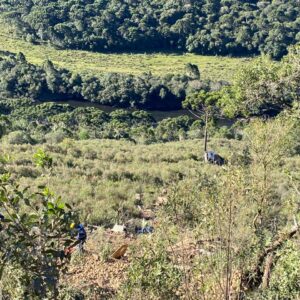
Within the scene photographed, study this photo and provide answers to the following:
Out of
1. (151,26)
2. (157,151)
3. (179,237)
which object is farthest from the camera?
(151,26)

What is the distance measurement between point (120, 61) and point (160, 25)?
54.0ft

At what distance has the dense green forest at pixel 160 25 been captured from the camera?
7462 centimetres

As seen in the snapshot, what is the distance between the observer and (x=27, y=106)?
44156 millimetres

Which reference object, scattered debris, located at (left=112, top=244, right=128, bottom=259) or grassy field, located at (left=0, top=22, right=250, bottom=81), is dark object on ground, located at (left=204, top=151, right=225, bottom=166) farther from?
grassy field, located at (left=0, top=22, right=250, bottom=81)

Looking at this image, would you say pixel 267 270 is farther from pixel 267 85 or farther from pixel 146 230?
pixel 267 85

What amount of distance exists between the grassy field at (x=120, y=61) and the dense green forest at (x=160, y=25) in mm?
2863

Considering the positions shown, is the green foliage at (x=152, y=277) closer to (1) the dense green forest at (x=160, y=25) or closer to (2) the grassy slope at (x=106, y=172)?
(2) the grassy slope at (x=106, y=172)

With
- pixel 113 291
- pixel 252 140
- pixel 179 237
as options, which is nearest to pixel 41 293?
pixel 179 237

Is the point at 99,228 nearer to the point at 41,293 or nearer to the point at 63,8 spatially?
the point at 41,293

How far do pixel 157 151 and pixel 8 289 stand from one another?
17.1 meters

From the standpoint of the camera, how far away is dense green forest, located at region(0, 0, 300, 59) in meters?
74.6

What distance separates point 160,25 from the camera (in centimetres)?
8212

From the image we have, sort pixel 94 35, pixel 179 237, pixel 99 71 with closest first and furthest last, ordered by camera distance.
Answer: pixel 179 237 < pixel 99 71 < pixel 94 35

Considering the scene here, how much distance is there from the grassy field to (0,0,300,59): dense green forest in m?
2.86
